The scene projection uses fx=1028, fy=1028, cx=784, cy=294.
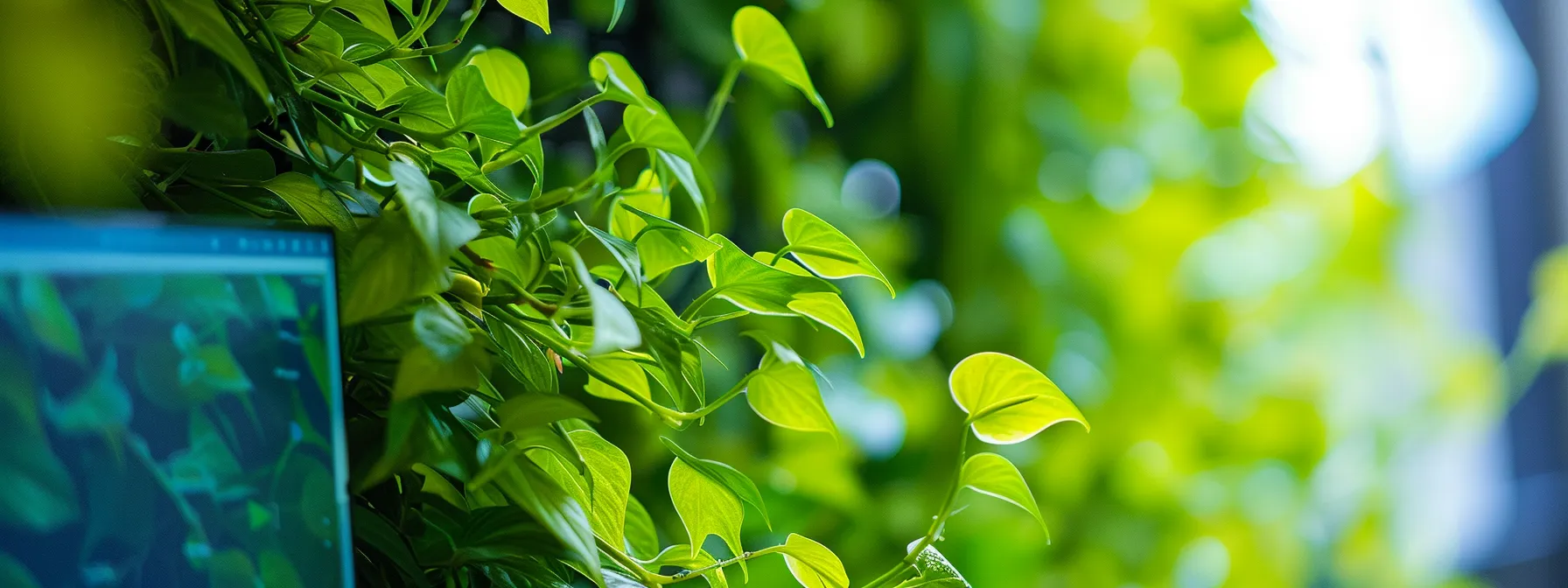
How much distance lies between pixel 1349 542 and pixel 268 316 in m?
1.41

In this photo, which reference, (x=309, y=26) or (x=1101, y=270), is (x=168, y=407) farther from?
(x=1101, y=270)

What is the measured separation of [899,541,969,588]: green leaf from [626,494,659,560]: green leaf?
93 mm

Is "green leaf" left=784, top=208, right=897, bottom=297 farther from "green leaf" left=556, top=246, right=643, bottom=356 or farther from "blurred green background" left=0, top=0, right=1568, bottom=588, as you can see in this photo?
"blurred green background" left=0, top=0, right=1568, bottom=588

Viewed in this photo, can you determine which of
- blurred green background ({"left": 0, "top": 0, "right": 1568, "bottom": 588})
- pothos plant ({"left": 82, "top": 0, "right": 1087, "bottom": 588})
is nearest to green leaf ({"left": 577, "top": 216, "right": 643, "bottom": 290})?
pothos plant ({"left": 82, "top": 0, "right": 1087, "bottom": 588})

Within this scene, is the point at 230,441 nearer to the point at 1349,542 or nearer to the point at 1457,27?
the point at 1349,542

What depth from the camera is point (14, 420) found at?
0.20m

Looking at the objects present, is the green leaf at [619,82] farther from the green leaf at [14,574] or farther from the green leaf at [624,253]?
the green leaf at [14,574]

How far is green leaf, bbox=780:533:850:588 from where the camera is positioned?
13.1 inches

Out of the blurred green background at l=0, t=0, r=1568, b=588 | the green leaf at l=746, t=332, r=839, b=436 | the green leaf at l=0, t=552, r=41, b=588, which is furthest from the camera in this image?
the blurred green background at l=0, t=0, r=1568, b=588

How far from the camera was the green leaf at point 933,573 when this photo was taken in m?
0.33

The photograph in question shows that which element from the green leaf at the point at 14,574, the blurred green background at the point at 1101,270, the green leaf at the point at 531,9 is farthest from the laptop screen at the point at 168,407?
the blurred green background at the point at 1101,270

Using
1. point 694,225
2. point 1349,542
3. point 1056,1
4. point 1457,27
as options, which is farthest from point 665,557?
Answer: point 1457,27

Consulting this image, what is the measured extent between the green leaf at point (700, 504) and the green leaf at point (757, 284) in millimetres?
63

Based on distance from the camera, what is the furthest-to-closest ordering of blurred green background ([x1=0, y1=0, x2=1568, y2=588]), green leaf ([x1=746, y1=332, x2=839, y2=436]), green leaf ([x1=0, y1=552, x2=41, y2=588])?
blurred green background ([x1=0, y1=0, x2=1568, y2=588])
green leaf ([x1=746, y1=332, x2=839, y2=436])
green leaf ([x1=0, y1=552, x2=41, y2=588])
